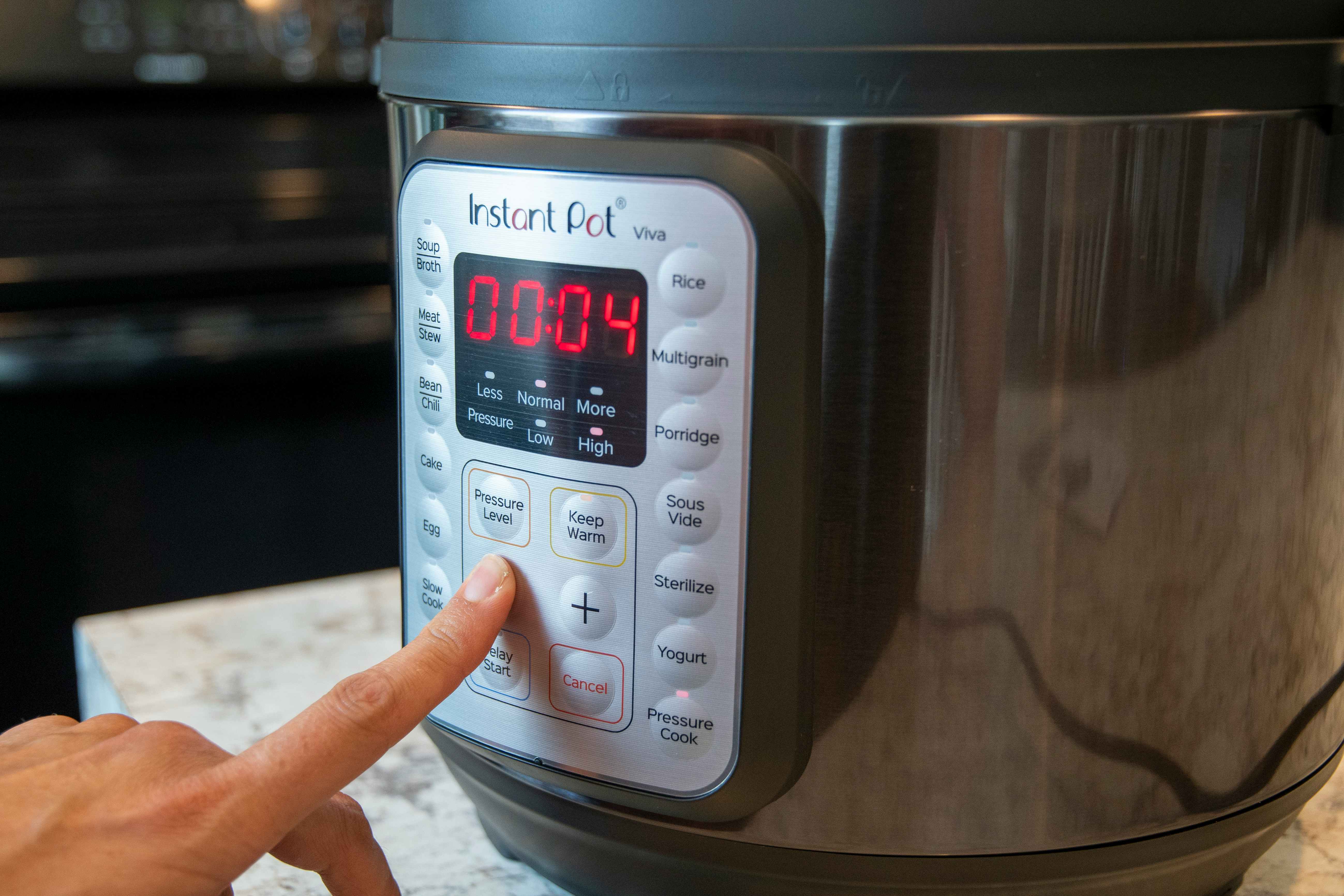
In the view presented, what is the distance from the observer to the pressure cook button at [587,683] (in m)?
0.40

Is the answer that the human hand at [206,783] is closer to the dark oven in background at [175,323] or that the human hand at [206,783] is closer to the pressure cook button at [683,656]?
the pressure cook button at [683,656]

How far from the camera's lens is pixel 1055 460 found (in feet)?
1.18

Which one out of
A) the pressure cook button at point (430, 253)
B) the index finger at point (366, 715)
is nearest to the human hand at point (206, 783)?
the index finger at point (366, 715)

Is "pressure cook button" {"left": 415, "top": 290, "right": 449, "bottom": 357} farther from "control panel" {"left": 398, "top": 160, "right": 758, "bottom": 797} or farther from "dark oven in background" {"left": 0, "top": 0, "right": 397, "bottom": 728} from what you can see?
"dark oven in background" {"left": 0, "top": 0, "right": 397, "bottom": 728}

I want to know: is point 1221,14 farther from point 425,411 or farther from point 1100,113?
point 425,411

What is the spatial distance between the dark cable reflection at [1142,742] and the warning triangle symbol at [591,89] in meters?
0.19

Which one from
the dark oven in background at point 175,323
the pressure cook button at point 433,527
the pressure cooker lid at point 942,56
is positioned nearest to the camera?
the pressure cooker lid at point 942,56

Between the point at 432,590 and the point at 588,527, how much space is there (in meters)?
0.09

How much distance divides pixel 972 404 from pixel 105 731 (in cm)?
36

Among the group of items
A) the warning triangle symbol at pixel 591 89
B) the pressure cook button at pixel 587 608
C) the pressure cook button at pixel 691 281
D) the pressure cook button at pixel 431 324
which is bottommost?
the pressure cook button at pixel 587 608

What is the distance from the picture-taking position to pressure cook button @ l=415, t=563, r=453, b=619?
0.44 metres

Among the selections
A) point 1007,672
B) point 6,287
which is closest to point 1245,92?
point 1007,672

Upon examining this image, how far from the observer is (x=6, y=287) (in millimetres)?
1280

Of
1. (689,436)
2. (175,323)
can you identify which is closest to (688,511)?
(689,436)
